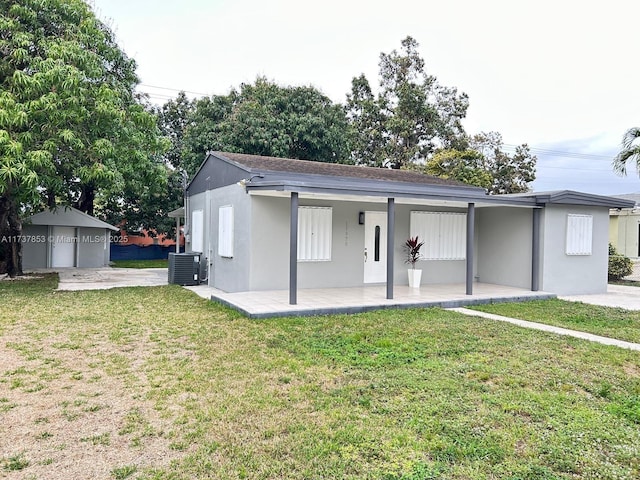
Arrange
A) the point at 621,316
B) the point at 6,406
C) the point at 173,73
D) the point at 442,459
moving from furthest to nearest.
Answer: the point at 173,73
the point at 621,316
the point at 6,406
the point at 442,459

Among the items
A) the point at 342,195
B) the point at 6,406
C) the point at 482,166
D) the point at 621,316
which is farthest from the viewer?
the point at 482,166

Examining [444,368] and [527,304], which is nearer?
[444,368]

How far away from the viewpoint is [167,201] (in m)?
25.8

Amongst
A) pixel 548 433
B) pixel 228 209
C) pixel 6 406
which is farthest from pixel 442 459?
pixel 228 209

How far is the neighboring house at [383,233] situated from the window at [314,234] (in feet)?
0.08

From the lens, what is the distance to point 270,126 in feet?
70.1

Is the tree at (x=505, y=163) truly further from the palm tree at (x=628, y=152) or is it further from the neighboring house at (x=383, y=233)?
the neighboring house at (x=383, y=233)

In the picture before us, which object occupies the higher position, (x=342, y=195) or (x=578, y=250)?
(x=342, y=195)

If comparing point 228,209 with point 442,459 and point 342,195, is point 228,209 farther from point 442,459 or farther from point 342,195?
point 442,459

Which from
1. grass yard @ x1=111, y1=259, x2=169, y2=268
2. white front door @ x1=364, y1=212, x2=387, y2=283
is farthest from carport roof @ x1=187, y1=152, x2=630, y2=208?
grass yard @ x1=111, y1=259, x2=169, y2=268

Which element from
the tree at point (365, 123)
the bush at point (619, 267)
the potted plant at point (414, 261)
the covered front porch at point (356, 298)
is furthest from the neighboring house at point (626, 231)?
the potted plant at point (414, 261)

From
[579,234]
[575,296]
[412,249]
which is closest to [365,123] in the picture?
[412,249]

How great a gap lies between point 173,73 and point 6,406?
24.0m

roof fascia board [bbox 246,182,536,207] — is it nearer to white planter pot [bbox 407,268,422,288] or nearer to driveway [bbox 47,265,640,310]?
white planter pot [bbox 407,268,422,288]
